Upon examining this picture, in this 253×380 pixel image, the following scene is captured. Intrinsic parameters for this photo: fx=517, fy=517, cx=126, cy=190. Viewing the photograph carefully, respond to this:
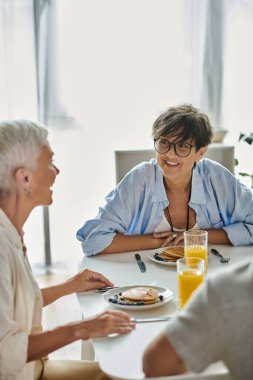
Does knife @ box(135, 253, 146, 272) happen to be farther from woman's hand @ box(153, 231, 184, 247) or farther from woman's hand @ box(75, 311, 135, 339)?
woman's hand @ box(75, 311, 135, 339)

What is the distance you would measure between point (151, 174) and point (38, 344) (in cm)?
107

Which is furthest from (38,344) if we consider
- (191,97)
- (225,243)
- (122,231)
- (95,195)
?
(191,97)

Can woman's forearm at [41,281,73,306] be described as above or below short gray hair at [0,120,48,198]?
below

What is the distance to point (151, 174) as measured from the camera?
217cm

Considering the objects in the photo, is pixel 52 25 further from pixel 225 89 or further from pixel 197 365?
pixel 197 365

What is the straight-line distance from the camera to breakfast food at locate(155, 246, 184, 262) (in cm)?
180

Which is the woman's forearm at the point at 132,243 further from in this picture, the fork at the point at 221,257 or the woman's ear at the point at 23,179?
the woman's ear at the point at 23,179

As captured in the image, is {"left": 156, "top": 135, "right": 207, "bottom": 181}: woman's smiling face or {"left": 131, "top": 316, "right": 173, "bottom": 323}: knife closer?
{"left": 131, "top": 316, "right": 173, "bottom": 323}: knife

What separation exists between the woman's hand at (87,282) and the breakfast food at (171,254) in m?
0.28

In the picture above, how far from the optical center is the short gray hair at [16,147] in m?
1.36

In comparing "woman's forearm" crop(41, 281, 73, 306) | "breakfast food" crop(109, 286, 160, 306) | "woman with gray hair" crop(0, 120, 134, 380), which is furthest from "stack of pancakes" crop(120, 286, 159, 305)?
"woman's forearm" crop(41, 281, 73, 306)

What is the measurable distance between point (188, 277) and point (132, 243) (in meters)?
0.59

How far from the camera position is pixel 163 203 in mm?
2119

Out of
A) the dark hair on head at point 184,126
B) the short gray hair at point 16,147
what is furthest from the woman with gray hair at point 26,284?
the dark hair on head at point 184,126
